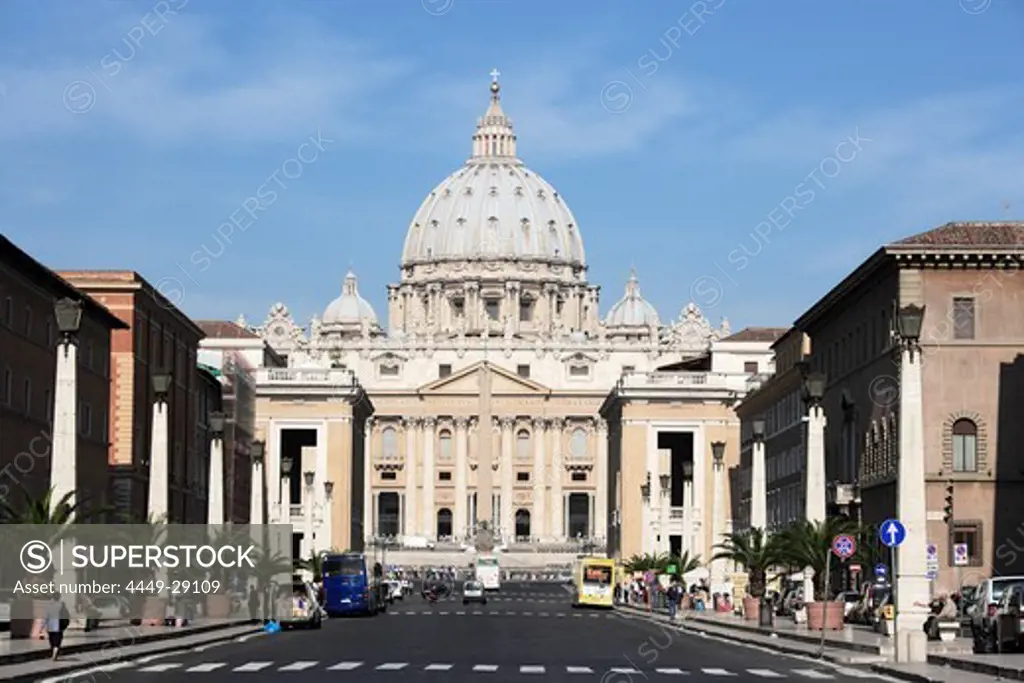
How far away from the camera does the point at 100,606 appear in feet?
204

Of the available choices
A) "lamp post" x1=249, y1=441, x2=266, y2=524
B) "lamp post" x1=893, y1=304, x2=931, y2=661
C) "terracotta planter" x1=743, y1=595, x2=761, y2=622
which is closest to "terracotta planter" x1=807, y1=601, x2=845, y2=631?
"terracotta planter" x1=743, y1=595, x2=761, y2=622

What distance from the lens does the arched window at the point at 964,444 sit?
75562 mm

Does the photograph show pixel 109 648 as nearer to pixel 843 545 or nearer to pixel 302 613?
pixel 843 545

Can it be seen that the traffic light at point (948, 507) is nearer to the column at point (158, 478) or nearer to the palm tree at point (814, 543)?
the palm tree at point (814, 543)

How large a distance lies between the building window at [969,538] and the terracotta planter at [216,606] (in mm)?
21802

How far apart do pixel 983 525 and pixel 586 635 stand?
18621 millimetres

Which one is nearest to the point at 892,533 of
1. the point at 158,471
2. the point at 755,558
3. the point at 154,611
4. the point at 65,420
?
the point at 65,420

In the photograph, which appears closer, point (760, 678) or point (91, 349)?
point (760, 678)

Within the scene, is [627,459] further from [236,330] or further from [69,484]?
[69,484]

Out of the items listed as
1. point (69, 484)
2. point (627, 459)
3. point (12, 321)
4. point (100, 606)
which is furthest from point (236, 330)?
point (69, 484)

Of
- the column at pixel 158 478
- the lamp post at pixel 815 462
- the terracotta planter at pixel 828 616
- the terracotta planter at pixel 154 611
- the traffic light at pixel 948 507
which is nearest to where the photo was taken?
Answer: the terracotta planter at pixel 828 616

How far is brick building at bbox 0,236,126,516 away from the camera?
7225 centimetres

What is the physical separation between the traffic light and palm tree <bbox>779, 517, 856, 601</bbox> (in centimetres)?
815

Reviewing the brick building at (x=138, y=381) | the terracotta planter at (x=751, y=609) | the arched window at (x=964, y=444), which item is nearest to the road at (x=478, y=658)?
the terracotta planter at (x=751, y=609)
